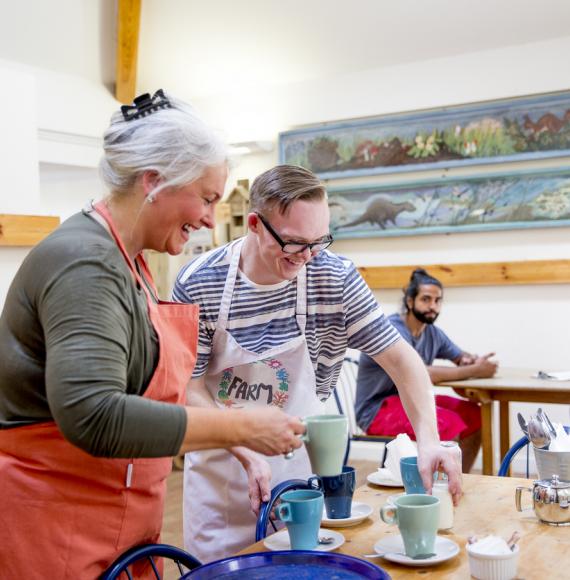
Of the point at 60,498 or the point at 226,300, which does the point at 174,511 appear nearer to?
the point at 226,300

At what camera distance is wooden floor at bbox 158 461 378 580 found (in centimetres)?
365

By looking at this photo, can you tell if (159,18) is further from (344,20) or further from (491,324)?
(491,324)

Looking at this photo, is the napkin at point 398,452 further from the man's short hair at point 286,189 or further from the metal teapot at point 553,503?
the man's short hair at point 286,189

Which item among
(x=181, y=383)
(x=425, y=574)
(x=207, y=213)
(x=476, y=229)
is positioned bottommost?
(x=425, y=574)

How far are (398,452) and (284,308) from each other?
41cm

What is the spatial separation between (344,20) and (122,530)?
4261mm

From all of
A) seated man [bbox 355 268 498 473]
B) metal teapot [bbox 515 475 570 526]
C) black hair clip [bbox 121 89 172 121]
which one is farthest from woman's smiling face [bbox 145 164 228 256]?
seated man [bbox 355 268 498 473]

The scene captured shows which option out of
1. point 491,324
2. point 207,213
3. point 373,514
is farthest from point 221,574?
point 491,324

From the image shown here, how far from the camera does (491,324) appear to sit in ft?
16.9

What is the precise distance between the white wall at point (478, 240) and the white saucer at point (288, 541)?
362cm

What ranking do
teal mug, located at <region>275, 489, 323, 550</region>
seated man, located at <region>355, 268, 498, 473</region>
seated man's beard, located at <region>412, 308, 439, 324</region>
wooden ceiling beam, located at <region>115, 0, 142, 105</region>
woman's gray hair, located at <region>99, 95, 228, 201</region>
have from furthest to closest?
1. wooden ceiling beam, located at <region>115, 0, 142, 105</region>
2. seated man's beard, located at <region>412, 308, 439, 324</region>
3. seated man, located at <region>355, 268, 498, 473</region>
4. teal mug, located at <region>275, 489, 323, 550</region>
5. woman's gray hair, located at <region>99, 95, 228, 201</region>

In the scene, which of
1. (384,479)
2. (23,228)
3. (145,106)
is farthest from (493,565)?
(23,228)

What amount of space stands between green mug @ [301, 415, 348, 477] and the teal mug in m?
0.08

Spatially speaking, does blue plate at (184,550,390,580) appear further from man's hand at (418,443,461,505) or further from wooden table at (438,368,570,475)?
wooden table at (438,368,570,475)
